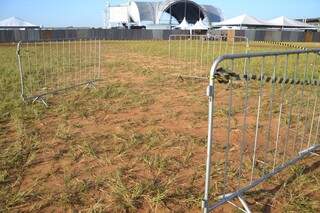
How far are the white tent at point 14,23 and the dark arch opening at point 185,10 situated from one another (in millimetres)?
49443

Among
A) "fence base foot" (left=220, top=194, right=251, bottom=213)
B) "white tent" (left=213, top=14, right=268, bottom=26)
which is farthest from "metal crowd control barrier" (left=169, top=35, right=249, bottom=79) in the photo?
"white tent" (left=213, top=14, right=268, bottom=26)

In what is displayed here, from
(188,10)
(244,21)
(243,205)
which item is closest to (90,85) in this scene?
(243,205)

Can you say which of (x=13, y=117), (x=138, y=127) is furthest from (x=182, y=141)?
(x=13, y=117)

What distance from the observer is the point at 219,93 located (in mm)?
8867

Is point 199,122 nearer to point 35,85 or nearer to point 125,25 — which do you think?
point 35,85

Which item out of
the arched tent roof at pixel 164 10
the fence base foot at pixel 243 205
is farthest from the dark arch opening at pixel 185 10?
the fence base foot at pixel 243 205

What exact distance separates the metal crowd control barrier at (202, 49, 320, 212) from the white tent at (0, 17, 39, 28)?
3326 cm

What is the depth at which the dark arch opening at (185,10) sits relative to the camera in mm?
80475

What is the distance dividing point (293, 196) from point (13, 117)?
5.50 metres

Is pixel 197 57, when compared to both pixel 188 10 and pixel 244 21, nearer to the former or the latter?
pixel 244 21

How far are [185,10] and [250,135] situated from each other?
78.2 meters

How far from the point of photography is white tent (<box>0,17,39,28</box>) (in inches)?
1378

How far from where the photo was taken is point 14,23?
116 feet

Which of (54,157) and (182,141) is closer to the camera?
(54,157)
